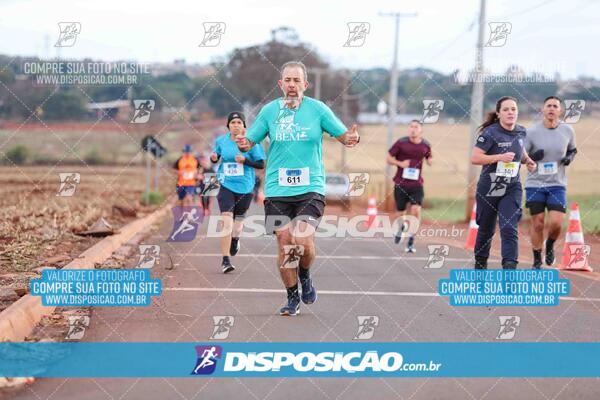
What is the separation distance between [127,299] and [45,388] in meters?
3.38

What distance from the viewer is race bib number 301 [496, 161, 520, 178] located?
10547 mm

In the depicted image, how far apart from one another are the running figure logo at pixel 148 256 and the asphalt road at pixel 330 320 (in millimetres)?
212

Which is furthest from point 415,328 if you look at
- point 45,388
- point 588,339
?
point 45,388

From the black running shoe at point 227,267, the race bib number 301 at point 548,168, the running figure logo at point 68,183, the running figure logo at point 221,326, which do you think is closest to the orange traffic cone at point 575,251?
the race bib number 301 at point 548,168

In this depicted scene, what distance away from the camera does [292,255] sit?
29.9 ft

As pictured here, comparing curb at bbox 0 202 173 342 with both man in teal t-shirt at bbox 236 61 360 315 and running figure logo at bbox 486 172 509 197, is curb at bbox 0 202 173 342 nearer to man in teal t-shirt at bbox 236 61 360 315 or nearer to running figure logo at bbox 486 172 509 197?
man in teal t-shirt at bbox 236 61 360 315

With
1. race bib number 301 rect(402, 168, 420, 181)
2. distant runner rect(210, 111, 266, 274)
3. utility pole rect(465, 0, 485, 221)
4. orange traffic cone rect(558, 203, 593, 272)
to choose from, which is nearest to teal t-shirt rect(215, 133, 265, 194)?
distant runner rect(210, 111, 266, 274)

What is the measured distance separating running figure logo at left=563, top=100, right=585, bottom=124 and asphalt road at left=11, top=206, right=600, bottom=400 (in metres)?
2.40

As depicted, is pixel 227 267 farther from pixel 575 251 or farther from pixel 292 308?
pixel 575 251

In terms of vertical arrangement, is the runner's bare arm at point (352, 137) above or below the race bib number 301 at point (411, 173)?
above

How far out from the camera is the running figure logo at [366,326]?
824cm

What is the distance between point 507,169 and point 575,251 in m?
3.80

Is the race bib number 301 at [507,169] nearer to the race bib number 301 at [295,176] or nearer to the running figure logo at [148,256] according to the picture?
the race bib number 301 at [295,176]

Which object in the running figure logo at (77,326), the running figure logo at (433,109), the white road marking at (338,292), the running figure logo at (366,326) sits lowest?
the white road marking at (338,292)
